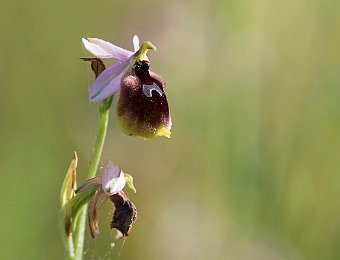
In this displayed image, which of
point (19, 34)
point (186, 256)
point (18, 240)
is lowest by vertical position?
point (18, 240)

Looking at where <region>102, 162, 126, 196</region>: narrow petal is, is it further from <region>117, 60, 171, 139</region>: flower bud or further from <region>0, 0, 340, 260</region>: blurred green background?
<region>0, 0, 340, 260</region>: blurred green background

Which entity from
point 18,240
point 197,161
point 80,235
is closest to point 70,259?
point 80,235

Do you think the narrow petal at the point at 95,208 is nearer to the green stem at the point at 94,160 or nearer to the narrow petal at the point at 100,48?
the green stem at the point at 94,160

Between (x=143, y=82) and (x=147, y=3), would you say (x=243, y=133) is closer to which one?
(x=147, y=3)

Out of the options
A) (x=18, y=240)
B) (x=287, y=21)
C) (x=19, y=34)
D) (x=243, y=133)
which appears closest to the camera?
(x=18, y=240)

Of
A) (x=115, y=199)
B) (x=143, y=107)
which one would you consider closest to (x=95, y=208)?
(x=115, y=199)

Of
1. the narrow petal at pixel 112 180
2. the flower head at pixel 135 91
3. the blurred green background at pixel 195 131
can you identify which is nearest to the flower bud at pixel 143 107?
the flower head at pixel 135 91

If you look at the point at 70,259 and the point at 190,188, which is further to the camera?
the point at 190,188
